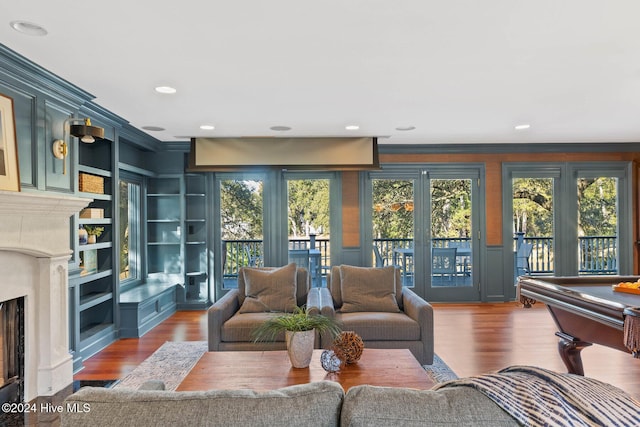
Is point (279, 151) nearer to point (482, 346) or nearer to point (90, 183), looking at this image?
point (90, 183)

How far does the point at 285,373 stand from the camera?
2.38m

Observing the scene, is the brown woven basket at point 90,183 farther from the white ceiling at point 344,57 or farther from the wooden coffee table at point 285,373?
the wooden coffee table at point 285,373

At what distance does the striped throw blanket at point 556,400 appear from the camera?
89 cm

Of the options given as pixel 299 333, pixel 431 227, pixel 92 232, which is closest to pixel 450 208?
pixel 431 227

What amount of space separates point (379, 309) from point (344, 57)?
7.46ft

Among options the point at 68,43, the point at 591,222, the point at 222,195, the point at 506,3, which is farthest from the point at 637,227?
the point at 68,43

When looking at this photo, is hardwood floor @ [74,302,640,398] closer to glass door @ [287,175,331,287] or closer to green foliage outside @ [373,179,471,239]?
green foliage outside @ [373,179,471,239]

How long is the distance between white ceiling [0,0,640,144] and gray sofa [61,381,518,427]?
5.99 feet

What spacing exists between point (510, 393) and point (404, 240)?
17.8ft

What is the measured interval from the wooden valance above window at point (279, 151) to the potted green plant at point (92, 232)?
1591 millimetres

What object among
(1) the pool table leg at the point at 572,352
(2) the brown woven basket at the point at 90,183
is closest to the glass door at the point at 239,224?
(2) the brown woven basket at the point at 90,183

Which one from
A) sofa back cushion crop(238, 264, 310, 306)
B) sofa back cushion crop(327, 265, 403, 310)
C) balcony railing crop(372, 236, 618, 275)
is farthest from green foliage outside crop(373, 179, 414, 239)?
sofa back cushion crop(238, 264, 310, 306)

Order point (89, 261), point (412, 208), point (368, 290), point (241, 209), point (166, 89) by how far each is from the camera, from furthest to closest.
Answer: point (412, 208) < point (241, 209) < point (89, 261) < point (368, 290) < point (166, 89)

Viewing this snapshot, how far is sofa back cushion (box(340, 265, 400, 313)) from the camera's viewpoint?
3912 mm
